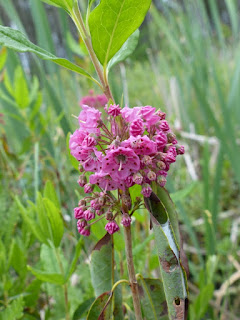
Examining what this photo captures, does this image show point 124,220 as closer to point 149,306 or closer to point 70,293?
point 149,306

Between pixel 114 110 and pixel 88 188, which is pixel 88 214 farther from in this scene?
pixel 114 110

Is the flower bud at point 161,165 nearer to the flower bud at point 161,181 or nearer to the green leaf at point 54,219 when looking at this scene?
the flower bud at point 161,181

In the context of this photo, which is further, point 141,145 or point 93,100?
point 93,100

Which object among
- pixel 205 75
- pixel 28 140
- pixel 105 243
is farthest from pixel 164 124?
pixel 205 75

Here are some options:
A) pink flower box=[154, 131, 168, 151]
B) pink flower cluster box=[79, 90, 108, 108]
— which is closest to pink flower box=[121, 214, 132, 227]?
pink flower box=[154, 131, 168, 151]

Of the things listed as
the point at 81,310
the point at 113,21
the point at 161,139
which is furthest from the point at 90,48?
the point at 81,310

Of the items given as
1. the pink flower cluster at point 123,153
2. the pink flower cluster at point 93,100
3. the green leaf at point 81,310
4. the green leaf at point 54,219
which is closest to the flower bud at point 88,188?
the pink flower cluster at point 123,153
